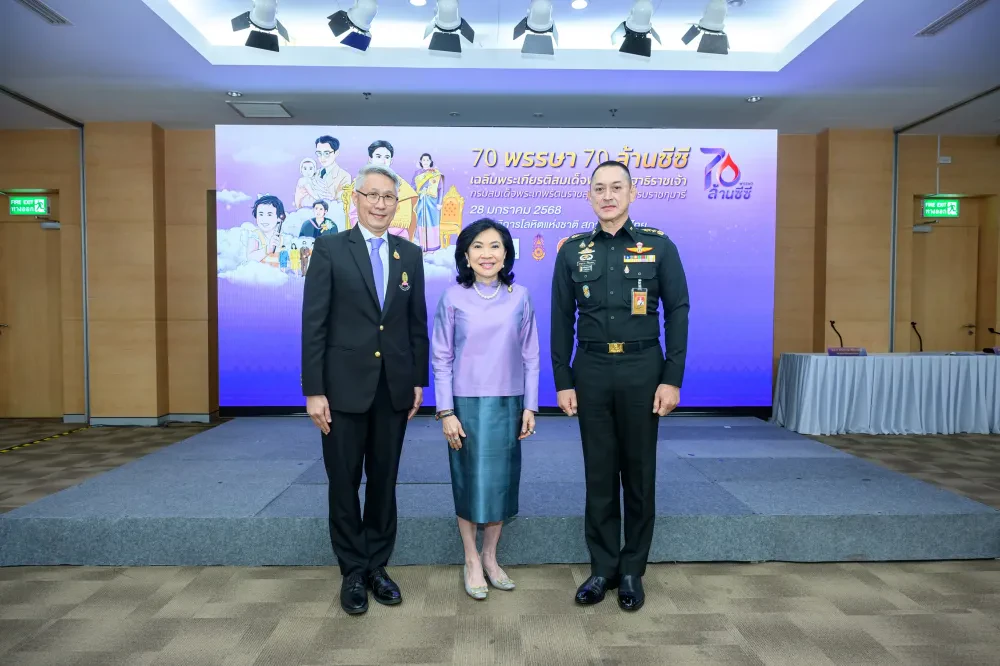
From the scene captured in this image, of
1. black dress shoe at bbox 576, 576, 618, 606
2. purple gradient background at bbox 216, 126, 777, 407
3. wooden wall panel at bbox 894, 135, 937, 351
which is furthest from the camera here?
wooden wall panel at bbox 894, 135, 937, 351

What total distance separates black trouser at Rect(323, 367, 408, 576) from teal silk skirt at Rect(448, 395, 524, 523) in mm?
259

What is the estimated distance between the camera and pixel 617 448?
2.42 meters

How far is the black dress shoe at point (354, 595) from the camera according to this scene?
2320 millimetres

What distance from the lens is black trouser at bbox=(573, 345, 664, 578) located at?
7.66 feet

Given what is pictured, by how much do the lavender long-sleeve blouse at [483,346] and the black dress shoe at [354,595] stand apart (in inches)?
29.1

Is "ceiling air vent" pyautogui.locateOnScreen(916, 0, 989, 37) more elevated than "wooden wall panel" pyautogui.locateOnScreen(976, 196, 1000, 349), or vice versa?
"ceiling air vent" pyautogui.locateOnScreen(916, 0, 989, 37)

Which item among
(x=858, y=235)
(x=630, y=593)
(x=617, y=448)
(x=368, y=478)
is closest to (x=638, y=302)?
(x=617, y=448)

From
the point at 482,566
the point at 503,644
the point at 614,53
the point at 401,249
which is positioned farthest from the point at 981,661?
the point at 614,53

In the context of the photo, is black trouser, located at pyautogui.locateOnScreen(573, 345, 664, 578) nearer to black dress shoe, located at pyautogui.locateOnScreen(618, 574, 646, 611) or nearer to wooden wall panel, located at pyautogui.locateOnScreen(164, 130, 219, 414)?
black dress shoe, located at pyautogui.locateOnScreen(618, 574, 646, 611)

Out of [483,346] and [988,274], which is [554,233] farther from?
[988,274]

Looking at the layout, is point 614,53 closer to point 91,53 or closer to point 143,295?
point 91,53

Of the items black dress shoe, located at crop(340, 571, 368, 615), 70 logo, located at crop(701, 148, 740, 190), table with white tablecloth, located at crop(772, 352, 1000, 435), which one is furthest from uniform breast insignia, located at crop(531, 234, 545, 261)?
black dress shoe, located at crop(340, 571, 368, 615)

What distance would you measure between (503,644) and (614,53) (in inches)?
182

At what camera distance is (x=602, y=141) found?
612cm
